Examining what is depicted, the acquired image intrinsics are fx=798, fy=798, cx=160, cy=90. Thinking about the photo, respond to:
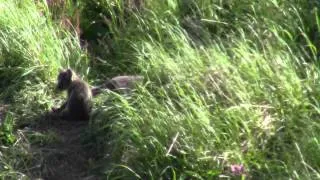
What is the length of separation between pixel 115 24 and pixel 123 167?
2.37 metres

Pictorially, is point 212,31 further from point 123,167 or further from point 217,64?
point 123,167

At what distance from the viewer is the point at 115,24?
25.0 feet

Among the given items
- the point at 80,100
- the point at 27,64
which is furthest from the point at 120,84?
the point at 27,64

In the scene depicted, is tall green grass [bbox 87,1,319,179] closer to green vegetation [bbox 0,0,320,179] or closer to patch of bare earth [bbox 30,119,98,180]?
green vegetation [bbox 0,0,320,179]

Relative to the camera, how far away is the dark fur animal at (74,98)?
639cm

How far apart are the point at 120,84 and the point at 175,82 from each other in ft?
2.02

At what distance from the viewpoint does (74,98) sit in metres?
6.41

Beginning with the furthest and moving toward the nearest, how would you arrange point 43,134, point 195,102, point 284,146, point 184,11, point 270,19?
point 184,11, point 270,19, point 43,134, point 195,102, point 284,146

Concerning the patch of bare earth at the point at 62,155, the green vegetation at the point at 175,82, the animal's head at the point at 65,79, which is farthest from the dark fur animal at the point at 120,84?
the patch of bare earth at the point at 62,155

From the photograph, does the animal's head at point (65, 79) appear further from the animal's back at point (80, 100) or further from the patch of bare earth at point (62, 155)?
the patch of bare earth at point (62, 155)

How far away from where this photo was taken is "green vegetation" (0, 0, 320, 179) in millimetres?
5395

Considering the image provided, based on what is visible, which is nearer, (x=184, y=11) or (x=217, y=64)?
(x=217, y=64)

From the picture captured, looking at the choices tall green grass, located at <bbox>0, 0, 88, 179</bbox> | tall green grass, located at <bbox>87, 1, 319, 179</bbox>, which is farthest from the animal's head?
tall green grass, located at <bbox>87, 1, 319, 179</bbox>

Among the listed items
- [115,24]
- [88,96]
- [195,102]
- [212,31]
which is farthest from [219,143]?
[115,24]
